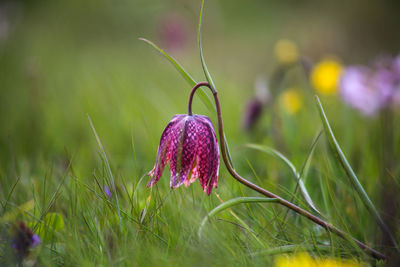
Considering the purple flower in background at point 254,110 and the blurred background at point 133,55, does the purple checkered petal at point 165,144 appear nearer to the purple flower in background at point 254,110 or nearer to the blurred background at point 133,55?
the blurred background at point 133,55

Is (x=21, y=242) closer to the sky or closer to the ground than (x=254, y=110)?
closer to the ground

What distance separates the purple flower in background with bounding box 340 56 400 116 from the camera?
1446 mm

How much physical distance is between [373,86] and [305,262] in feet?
3.84

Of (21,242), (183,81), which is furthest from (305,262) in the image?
(183,81)

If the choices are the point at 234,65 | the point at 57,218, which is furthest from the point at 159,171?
the point at 234,65

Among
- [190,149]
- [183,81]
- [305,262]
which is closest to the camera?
[305,262]

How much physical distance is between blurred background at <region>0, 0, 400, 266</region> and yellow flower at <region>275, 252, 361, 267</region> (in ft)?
0.41

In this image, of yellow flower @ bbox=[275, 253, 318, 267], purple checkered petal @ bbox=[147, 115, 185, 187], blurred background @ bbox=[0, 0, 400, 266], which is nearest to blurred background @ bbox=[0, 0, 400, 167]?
blurred background @ bbox=[0, 0, 400, 266]

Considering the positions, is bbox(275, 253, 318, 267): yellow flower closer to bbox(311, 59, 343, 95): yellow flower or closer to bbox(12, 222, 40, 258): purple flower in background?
bbox(12, 222, 40, 258): purple flower in background

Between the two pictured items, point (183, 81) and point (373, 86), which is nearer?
point (373, 86)

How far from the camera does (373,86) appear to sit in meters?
1.60

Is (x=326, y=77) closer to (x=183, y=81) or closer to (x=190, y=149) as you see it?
(x=183, y=81)

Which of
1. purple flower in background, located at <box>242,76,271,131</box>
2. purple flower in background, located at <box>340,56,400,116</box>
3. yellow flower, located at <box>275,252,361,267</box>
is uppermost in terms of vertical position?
purple flower in background, located at <box>340,56,400,116</box>

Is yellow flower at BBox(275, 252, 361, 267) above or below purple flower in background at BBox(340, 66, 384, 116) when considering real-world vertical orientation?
below
